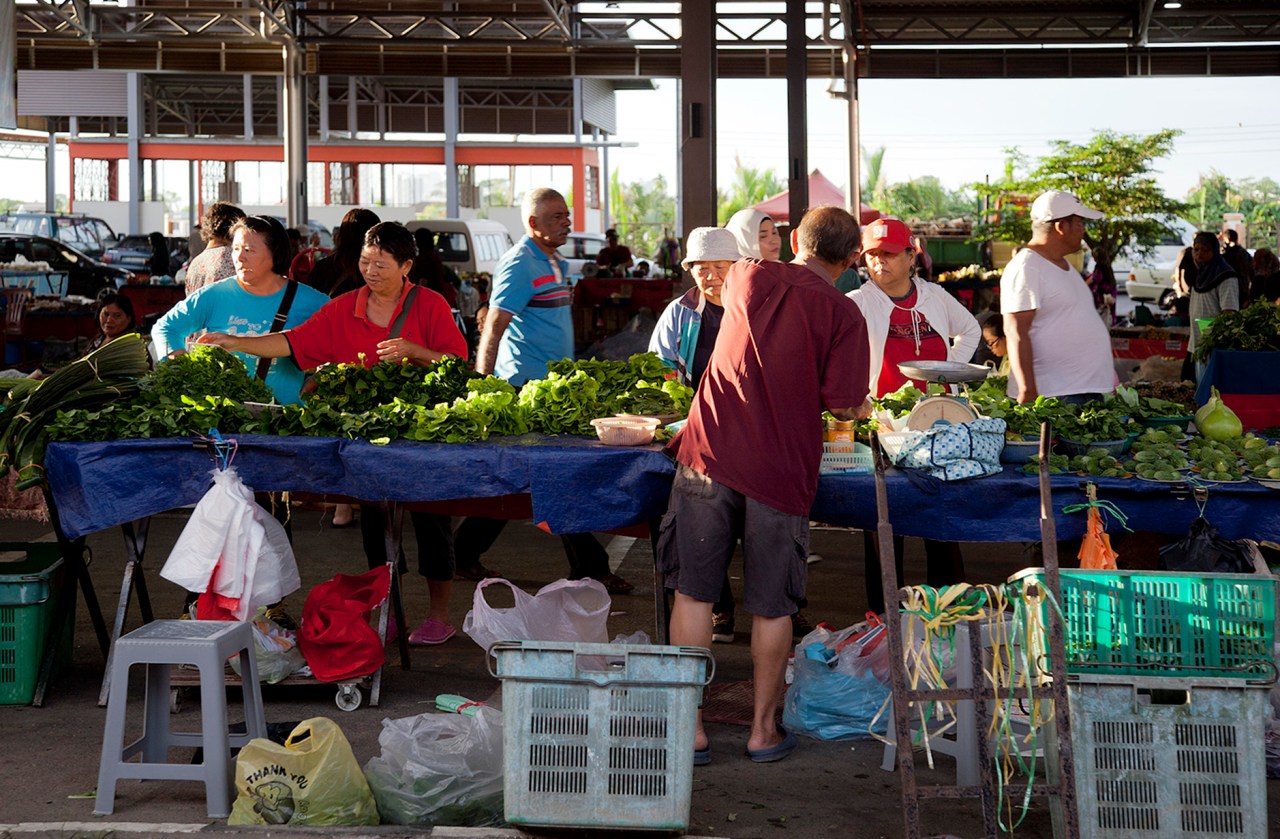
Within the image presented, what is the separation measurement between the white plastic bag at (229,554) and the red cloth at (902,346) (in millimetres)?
2678

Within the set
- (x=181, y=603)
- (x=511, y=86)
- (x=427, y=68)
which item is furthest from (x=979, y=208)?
(x=181, y=603)

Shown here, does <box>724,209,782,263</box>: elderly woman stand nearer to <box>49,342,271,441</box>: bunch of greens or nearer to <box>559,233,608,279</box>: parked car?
<box>49,342,271,441</box>: bunch of greens

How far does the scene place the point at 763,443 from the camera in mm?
4254

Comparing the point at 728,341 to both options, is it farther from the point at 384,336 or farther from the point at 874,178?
the point at 874,178

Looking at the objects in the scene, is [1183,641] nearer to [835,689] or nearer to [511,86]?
[835,689]

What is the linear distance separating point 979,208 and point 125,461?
1232 inches

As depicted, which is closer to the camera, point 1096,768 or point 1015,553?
point 1096,768

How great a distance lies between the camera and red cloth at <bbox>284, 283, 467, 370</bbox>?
5.73m

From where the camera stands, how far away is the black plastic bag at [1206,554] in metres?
4.32

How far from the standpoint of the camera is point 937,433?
4594 millimetres

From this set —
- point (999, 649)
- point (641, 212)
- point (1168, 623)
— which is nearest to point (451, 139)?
point (641, 212)

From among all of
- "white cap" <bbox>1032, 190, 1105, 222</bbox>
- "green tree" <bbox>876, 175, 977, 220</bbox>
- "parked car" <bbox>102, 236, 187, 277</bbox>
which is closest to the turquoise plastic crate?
"white cap" <bbox>1032, 190, 1105, 222</bbox>

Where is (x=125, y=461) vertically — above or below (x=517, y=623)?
above

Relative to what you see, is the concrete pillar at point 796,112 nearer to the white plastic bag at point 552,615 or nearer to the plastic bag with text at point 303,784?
the white plastic bag at point 552,615
